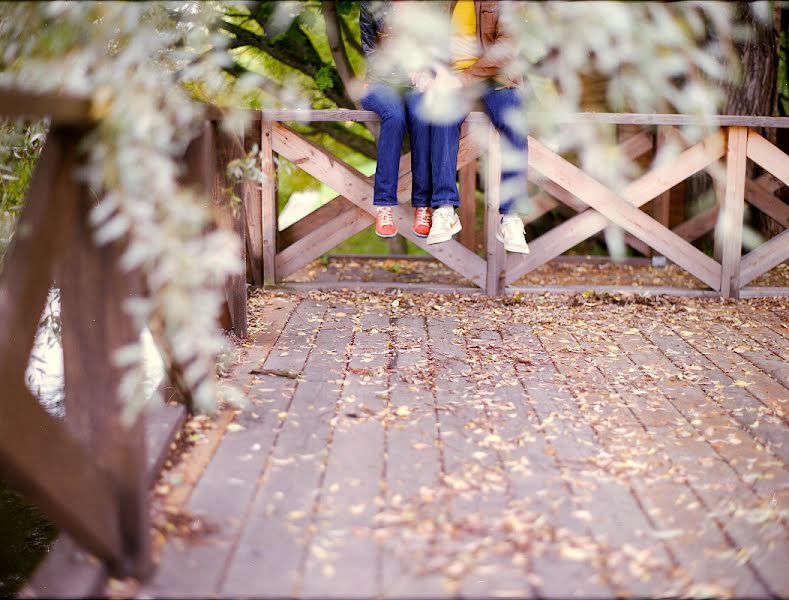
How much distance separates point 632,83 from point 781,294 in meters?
3.56

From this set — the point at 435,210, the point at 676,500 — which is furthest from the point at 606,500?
the point at 435,210

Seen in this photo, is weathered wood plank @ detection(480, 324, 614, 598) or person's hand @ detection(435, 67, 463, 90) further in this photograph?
person's hand @ detection(435, 67, 463, 90)

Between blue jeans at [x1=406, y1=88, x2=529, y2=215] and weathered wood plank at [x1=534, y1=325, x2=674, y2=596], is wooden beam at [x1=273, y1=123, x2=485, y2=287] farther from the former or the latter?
weathered wood plank at [x1=534, y1=325, x2=674, y2=596]

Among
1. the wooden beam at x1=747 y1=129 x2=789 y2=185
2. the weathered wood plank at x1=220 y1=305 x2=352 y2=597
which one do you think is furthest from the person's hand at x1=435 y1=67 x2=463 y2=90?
the wooden beam at x1=747 y1=129 x2=789 y2=185

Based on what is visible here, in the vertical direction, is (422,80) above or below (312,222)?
above

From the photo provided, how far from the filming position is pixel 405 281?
19.8 feet

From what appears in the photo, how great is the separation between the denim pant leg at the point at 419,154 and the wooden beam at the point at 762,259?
2063 mm

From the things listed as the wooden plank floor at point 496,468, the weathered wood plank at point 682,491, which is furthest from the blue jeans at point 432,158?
the weathered wood plank at point 682,491

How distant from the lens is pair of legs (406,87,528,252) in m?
4.81

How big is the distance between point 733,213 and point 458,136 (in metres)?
1.77

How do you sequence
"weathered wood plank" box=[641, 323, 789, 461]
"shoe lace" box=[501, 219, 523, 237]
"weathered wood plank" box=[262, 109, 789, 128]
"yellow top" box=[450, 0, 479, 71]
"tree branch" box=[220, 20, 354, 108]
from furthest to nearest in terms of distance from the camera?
"tree branch" box=[220, 20, 354, 108], "weathered wood plank" box=[262, 109, 789, 128], "shoe lace" box=[501, 219, 523, 237], "yellow top" box=[450, 0, 479, 71], "weathered wood plank" box=[641, 323, 789, 461]

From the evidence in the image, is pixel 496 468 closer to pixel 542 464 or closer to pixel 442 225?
pixel 542 464

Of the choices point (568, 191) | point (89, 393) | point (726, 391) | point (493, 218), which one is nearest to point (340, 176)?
point (493, 218)

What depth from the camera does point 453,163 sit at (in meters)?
4.82
